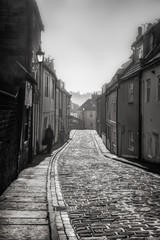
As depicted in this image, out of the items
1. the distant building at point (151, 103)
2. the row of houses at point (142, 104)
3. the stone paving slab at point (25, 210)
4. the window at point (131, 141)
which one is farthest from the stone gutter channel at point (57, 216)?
the window at point (131, 141)

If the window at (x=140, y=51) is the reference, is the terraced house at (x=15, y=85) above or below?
below

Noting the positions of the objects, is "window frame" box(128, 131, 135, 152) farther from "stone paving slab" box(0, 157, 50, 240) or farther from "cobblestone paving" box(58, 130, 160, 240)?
"stone paving slab" box(0, 157, 50, 240)

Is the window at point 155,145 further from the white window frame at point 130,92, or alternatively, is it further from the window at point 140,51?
the window at point 140,51

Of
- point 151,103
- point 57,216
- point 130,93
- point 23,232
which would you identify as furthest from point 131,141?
point 23,232

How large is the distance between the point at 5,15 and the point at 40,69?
6347 mm

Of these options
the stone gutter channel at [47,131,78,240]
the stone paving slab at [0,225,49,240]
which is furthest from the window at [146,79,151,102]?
the stone paving slab at [0,225,49,240]

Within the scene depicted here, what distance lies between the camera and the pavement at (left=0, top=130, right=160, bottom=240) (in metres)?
6.46

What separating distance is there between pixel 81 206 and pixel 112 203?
0.92 metres

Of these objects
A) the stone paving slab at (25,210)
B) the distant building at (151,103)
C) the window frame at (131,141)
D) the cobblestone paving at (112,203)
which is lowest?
the cobblestone paving at (112,203)

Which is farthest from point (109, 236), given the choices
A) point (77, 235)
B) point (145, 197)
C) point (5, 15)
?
point (5, 15)

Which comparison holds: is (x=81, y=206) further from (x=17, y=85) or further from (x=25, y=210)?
(x=17, y=85)

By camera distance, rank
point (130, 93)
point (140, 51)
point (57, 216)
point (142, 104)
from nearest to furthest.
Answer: point (57, 216) → point (142, 104) → point (130, 93) → point (140, 51)

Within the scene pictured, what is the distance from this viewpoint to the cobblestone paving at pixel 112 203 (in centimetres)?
660

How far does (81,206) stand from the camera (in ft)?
27.7
